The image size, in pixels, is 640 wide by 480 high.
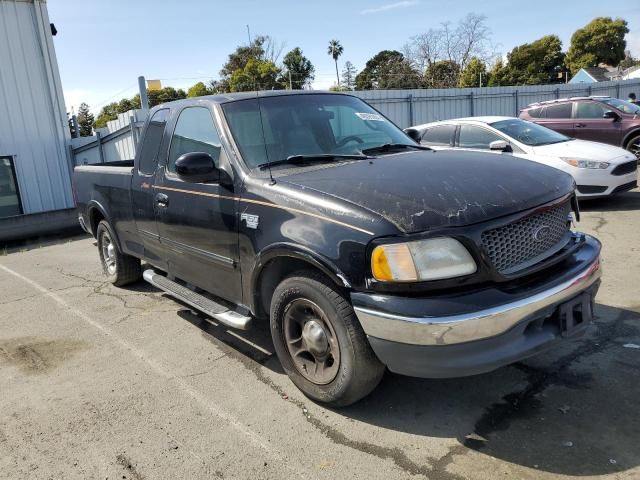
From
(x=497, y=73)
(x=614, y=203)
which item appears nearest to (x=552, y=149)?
(x=614, y=203)

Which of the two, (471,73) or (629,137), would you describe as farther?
(471,73)

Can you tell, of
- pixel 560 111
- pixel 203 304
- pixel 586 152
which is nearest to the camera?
pixel 203 304

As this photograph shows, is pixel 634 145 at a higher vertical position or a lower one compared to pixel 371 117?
lower

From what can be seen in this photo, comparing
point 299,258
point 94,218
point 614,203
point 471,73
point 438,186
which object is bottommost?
point 614,203

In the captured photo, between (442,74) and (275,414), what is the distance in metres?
45.7

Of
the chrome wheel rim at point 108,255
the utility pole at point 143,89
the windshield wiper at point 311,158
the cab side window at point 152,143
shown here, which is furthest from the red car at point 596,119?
the chrome wheel rim at point 108,255

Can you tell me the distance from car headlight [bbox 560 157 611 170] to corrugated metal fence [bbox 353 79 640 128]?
26.4ft

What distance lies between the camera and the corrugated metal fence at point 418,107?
40.5 feet

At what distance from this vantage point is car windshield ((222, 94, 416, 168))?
3.67 metres

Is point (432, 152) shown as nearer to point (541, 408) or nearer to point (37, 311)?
point (541, 408)

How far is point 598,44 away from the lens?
61938mm

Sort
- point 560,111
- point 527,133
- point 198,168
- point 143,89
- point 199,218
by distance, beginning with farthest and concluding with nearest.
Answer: point 560,111 < point 143,89 < point 527,133 < point 199,218 < point 198,168

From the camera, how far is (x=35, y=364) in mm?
4180

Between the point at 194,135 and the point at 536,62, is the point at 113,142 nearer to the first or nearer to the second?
the point at 194,135
